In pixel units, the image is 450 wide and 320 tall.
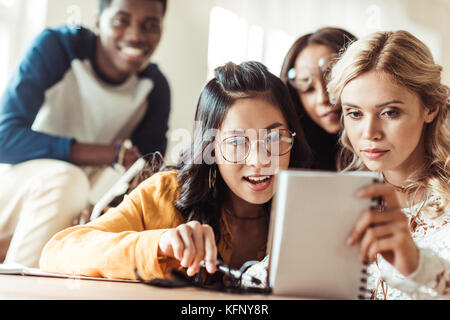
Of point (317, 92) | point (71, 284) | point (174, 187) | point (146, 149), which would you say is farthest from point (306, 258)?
point (146, 149)

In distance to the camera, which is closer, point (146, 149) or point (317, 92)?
point (317, 92)

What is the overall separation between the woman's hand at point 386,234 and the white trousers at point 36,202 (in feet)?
4.44

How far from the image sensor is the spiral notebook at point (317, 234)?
642mm

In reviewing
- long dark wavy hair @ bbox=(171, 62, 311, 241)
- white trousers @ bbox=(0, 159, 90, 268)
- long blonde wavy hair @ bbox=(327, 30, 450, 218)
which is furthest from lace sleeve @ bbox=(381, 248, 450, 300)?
white trousers @ bbox=(0, 159, 90, 268)

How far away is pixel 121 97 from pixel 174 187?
104 centimetres

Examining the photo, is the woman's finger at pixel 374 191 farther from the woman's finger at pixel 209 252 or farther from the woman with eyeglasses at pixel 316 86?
the woman with eyeglasses at pixel 316 86

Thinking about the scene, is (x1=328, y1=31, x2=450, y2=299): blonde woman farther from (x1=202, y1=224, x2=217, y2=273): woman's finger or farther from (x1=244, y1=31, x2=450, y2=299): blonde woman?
(x1=202, y1=224, x2=217, y2=273): woman's finger

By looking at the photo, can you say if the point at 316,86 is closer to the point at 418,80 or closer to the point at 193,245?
the point at 418,80

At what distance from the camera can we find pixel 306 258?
671mm

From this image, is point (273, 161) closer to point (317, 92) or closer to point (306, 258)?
point (306, 258)

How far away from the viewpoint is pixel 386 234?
2.21 feet

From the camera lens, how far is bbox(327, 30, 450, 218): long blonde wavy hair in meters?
1.09

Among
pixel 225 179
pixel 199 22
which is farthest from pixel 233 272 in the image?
pixel 199 22

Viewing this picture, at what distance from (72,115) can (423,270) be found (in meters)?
1.73
